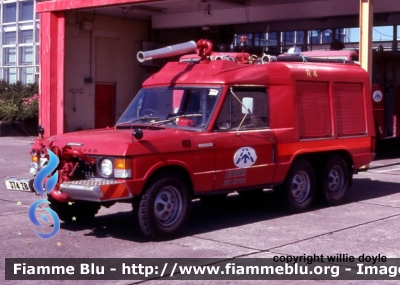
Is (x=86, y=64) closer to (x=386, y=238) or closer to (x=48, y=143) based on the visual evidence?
(x=48, y=143)

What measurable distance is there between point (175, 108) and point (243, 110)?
0.92 meters

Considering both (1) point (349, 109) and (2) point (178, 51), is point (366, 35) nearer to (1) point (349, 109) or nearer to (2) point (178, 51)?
(1) point (349, 109)

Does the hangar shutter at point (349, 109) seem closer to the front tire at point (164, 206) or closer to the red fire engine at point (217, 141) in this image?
the red fire engine at point (217, 141)

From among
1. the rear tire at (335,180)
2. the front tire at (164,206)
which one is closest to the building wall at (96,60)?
the rear tire at (335,180)

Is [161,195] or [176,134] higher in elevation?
[176,134]

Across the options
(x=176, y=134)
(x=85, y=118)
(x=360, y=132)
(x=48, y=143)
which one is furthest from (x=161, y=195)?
(x=85, y=118)

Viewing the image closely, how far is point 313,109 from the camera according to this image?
10.4 metres

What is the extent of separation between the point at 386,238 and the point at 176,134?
289 cm

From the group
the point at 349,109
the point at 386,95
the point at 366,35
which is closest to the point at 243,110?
the point at 349,109

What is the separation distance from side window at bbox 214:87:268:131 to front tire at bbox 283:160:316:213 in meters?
0.96

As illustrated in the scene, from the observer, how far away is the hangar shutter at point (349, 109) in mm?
10844

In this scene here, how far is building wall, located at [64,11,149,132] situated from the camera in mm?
22328

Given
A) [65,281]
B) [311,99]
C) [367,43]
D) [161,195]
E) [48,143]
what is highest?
[367,43]

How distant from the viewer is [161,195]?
26.8ft
